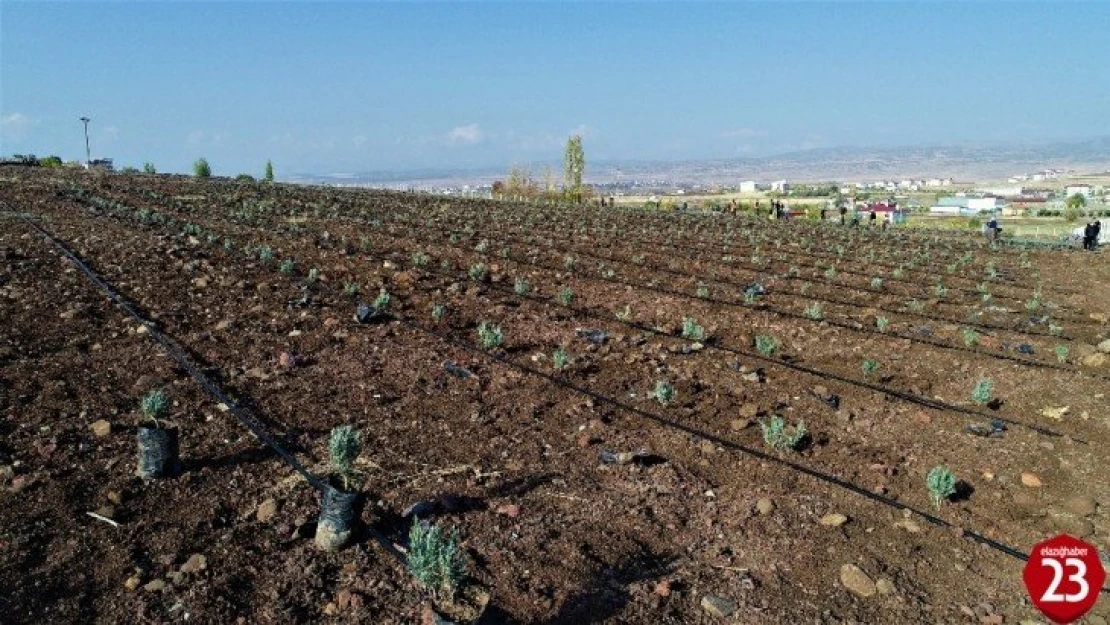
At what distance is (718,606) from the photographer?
4.37 meters

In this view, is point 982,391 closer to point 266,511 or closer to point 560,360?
point 560,360

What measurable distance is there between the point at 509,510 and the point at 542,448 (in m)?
1.16

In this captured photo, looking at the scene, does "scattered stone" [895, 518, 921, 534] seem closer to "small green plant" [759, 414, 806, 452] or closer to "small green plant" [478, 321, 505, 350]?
"small green plant" [759, 414, 806, 452]

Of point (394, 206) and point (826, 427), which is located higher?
point (394, 206)

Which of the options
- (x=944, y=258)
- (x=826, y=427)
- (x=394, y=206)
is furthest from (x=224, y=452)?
(x=394, y=206)

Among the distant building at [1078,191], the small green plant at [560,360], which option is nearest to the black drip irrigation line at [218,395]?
the small green plant at [560,360]

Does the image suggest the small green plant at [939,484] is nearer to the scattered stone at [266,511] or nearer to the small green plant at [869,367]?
the small green plant at [869,367]

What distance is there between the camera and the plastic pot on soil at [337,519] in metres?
4.63

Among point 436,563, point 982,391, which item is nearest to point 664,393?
point 982,391

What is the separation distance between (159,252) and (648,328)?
10065mm

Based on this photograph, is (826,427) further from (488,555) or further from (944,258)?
(944,258)

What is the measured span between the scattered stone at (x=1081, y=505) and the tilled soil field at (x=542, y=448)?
0.02 meters

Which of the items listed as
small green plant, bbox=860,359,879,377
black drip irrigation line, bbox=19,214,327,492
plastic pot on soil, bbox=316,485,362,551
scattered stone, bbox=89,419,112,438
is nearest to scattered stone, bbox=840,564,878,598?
plastic pot on soil, bbox=316,485,362,551

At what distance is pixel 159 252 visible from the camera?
14.8 meters
